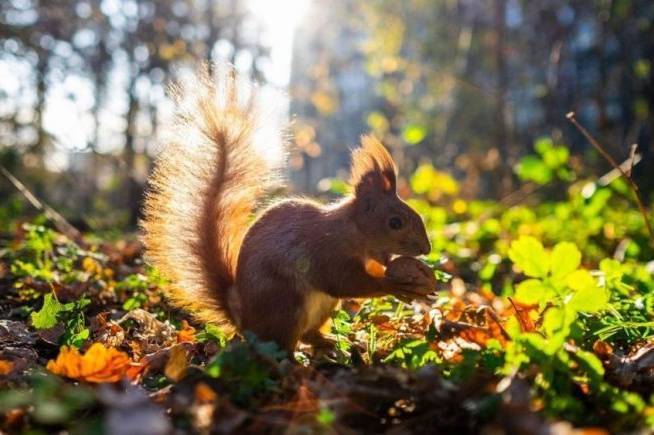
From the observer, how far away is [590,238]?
436cm

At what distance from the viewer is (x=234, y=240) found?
2164mm

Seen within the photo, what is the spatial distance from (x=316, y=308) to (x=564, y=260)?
864 mm

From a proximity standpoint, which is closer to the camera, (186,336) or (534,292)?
(534,292)

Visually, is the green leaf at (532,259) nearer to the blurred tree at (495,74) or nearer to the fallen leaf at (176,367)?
the fallen leaf at (176,367)

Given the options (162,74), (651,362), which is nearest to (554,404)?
(651,362)

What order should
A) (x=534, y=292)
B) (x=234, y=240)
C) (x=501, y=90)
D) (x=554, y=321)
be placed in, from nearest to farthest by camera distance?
(x=554, y=321) < (x=534, y=292) < (x=234, y=240) < (x=501, y=90)

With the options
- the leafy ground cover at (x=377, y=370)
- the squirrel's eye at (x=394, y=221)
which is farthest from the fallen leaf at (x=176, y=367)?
the squirrel's eye at (x=394, y=221)

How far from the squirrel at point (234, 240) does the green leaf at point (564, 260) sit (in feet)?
1.72

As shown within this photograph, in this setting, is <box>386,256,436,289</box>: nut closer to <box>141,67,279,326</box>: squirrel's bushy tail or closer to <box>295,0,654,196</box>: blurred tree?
<box>141,67,279,326</box>: squirrel's bushy tail

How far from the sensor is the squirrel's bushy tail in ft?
6.71

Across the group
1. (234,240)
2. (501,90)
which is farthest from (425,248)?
(501,90)

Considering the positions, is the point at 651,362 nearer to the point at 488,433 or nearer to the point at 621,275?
the point at 621,275

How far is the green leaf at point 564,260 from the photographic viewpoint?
1.53 metres

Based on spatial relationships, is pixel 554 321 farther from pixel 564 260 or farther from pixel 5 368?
pixel 5 368
